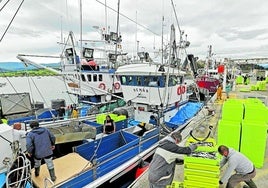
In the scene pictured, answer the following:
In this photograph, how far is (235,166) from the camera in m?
3.26

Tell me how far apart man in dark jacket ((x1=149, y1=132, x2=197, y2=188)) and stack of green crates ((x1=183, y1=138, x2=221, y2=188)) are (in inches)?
7.3

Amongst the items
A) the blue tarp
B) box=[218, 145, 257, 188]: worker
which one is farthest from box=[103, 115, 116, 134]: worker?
box=[218, 145, 257, 188]: worker

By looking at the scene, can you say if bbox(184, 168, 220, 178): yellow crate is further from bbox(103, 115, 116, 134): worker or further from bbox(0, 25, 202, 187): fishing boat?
bbox(103, 115, 116, 134): worker

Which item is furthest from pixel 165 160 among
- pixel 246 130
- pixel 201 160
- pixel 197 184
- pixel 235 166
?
pixel 246 130

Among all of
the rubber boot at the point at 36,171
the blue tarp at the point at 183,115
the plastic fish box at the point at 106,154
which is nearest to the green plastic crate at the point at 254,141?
the plastic fish box at the point at 106,154

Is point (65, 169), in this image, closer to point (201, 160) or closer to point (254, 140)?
point (201, 160)

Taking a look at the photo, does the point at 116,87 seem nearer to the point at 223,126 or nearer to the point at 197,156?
the point at 223,126

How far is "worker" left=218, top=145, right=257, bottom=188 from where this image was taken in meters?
3.24

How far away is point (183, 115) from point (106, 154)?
4.88 m

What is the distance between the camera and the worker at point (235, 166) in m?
3.24

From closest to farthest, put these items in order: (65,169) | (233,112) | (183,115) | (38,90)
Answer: (65,169) < (233,112) < (38,90) < (183,115)

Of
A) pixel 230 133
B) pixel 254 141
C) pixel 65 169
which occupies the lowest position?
pixel 65 169

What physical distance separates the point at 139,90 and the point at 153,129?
97.6 inches

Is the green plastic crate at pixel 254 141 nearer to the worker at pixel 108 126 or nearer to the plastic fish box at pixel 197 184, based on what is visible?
the plastic fish box at pixel 197 184
